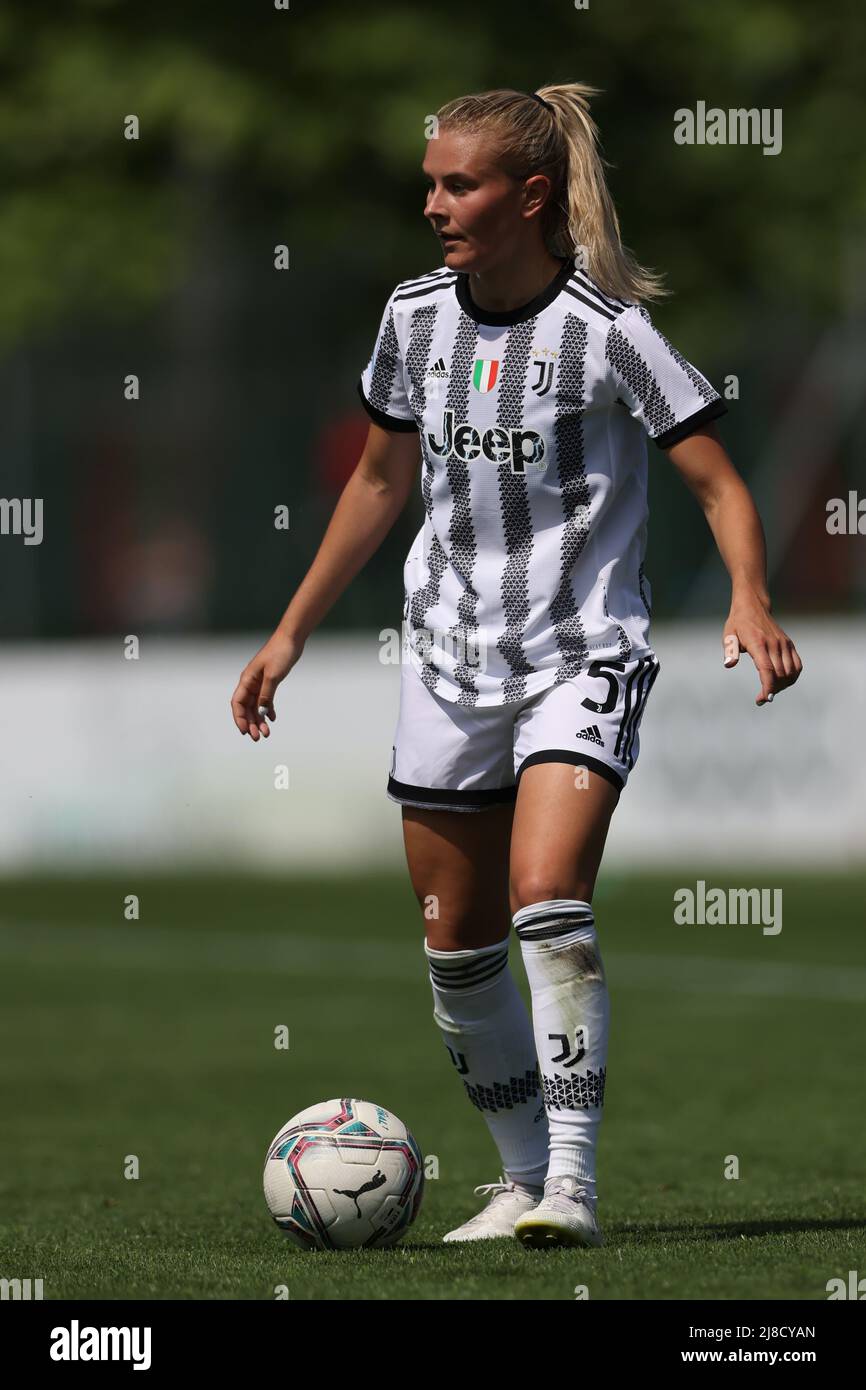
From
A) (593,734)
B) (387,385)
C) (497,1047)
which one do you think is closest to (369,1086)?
(497,1047)

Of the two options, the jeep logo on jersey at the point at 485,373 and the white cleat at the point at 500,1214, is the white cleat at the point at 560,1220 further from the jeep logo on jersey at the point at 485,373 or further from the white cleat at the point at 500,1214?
the jeep logo on jersey at the point at 485,373

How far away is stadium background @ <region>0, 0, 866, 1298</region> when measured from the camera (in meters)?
9.15

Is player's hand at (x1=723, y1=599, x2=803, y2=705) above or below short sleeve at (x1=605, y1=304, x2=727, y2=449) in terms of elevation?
below

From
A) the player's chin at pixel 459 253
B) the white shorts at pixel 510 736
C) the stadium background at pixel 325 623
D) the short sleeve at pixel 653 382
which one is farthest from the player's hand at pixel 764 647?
the stadium background at pixel 325 623

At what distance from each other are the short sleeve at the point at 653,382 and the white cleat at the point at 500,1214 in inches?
68.3

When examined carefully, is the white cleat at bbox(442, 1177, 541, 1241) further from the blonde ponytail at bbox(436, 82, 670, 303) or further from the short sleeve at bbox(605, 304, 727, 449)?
the blonde ponytail at bbox(436, 82, 670, 303)

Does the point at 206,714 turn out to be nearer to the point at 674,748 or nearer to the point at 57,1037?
the point at 674,748

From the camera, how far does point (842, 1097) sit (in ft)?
28.6

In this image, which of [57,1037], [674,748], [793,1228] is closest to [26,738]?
[674,748]

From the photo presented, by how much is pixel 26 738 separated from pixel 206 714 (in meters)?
1.35

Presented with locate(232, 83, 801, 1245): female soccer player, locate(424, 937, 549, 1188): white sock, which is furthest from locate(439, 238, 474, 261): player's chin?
locate(424, 937, 549, 1188): white sock

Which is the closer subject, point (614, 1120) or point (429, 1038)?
point (614, 1120)

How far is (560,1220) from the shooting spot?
4996 mm

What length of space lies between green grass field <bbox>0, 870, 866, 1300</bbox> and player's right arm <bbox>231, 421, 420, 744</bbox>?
124 centimetres
